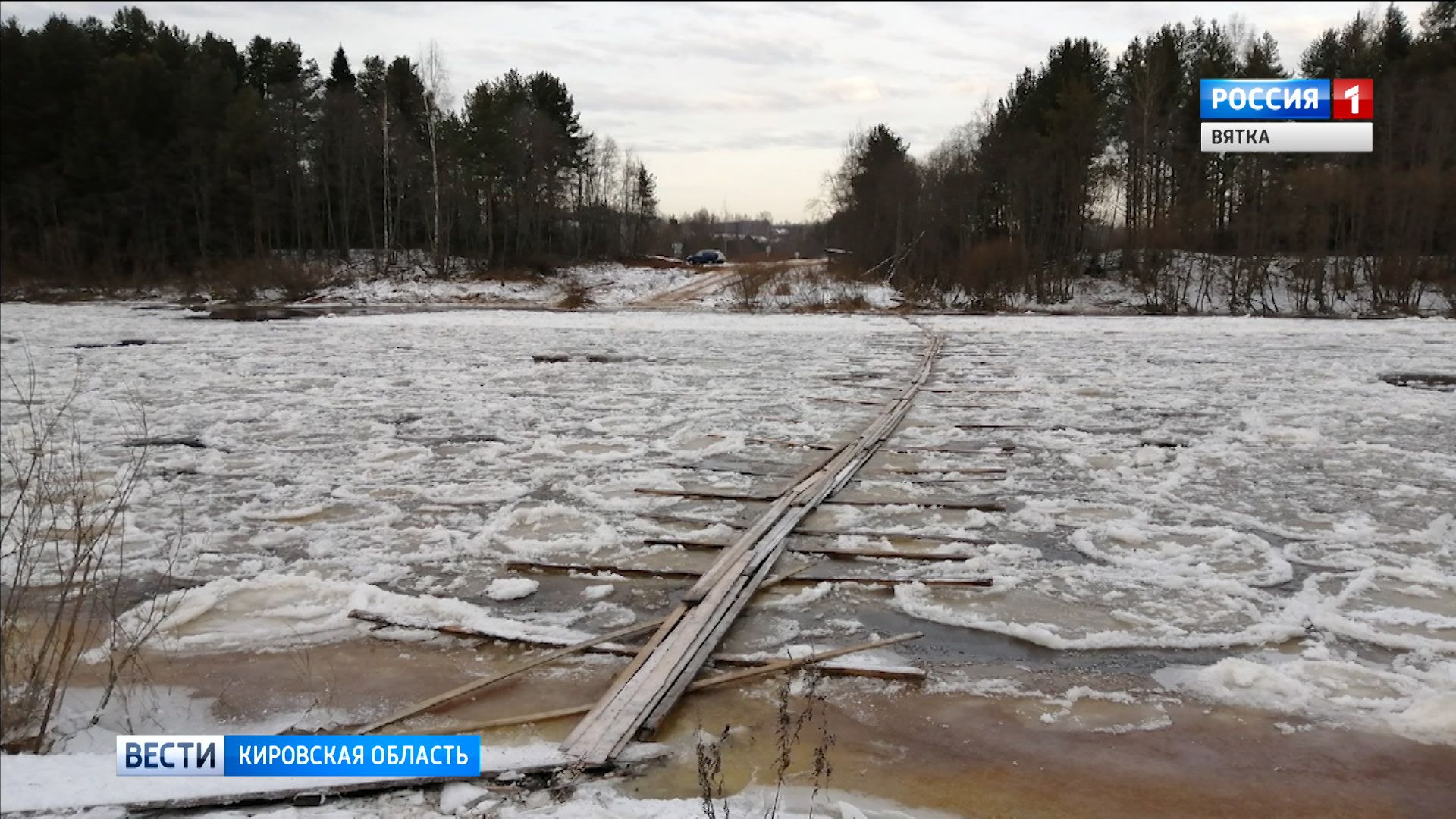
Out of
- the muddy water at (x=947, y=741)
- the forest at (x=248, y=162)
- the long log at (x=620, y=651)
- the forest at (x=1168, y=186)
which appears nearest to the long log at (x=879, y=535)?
the long log at (x=620, y=651)

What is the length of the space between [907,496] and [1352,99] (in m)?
39.7

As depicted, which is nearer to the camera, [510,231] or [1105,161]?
[1105,161]

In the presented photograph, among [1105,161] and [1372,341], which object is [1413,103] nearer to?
[1105,161]

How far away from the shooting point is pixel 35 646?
3902mm

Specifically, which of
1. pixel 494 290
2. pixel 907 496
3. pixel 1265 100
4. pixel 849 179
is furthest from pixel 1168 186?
pixel 907 496

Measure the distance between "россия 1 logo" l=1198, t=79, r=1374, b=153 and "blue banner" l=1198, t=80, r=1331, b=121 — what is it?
1.0 inches

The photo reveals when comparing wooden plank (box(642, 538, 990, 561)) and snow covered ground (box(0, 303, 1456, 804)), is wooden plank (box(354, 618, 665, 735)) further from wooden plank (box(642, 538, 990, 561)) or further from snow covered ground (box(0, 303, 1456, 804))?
wooden plank (box(642, 538, 990, 561))

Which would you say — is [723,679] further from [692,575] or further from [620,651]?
[692,575]

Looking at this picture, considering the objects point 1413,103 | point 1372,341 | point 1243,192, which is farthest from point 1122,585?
point 1413,103

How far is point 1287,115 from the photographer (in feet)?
107

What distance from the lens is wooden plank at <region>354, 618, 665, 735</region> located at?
3193 mm

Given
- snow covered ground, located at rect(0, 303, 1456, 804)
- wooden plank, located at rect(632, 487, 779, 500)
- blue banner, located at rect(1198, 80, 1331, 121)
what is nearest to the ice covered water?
snow covered ground, located at rect(0, 303, 1456, 804)

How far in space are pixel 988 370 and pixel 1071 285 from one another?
70.7 feet

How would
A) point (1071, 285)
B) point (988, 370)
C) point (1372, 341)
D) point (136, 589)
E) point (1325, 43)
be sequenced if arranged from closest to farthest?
point (136, 589)
point (988, 370)
point (1372, 341)
point (1071, 285)
point (1325, 43)
